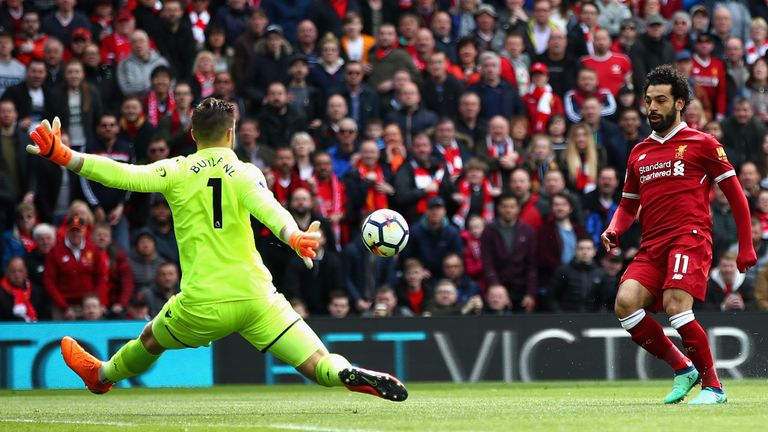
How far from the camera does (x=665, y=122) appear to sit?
1005cm

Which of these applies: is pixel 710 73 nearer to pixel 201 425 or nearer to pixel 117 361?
pixel 117 361

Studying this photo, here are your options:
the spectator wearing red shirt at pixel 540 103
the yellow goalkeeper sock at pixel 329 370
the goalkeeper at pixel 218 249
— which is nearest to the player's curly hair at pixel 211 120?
the goalkeeper at pixel 218 249

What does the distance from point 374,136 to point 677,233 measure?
8.16 m

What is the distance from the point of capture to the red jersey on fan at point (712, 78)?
19422 mm

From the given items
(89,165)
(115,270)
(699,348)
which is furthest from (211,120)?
(115,270)

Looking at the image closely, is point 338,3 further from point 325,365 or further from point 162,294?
→ point 325,365

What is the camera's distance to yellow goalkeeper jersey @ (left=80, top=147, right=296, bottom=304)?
8750 mm

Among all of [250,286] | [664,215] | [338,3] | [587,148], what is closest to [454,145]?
[587,148]

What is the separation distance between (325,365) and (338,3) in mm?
11607

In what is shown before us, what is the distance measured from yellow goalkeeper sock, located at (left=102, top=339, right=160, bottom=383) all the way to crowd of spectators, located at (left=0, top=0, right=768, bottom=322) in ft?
21.2

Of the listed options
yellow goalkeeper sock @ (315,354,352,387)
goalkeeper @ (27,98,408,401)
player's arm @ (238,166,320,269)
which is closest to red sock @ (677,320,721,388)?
goalkeeper @ (27,98,408,401)

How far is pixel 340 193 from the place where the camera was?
1702 cm

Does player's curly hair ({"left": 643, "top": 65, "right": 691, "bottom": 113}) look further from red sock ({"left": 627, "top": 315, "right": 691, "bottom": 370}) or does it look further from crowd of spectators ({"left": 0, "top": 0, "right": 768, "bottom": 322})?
crowd of spectators ({"left": 0, "top": 0, "right": 768, "bottom": 322})

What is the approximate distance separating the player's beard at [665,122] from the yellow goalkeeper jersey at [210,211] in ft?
10.2
